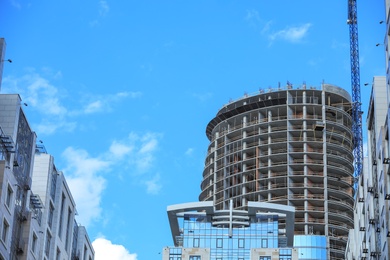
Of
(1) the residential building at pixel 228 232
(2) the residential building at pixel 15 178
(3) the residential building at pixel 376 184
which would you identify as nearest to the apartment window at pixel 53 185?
(2) the residential building at pixel 15 178

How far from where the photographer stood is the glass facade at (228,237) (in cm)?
16675

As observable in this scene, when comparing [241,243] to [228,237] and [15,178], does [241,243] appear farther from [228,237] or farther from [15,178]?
[15,178]

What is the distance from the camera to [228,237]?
554 ft

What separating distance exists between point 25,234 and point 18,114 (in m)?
12.2

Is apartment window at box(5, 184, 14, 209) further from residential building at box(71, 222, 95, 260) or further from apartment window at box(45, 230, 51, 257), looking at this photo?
residential building at box(71, 222, 95, 260)

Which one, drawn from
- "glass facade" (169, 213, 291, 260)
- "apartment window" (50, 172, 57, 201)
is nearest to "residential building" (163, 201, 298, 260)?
"glass facade" (169, 213, 291, 260)

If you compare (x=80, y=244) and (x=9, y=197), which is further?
(x=80, y=244)

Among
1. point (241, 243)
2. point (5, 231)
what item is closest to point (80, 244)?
point (5, 231)

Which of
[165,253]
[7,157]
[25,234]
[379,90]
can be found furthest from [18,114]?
[165,253]

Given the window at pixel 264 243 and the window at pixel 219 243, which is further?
the window at pixel 219 243

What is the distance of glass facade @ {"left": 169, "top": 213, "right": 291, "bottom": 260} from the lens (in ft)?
547

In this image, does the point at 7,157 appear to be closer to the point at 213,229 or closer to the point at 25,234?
the point at 25,234

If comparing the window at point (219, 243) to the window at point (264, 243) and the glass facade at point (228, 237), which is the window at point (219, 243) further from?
the window at point (264, 243)

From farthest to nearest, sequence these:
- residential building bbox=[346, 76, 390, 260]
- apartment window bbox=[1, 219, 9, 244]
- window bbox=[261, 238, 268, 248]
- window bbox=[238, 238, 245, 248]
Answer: window bbox=[238, 238, 245, 248] < window bbox=[261, 238, 268, 248] < apartment window bbox=[1, 219, 9, 244] < residential building bbox=[346, 76, 390, 260]
